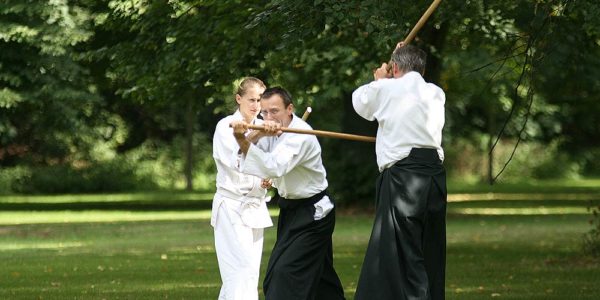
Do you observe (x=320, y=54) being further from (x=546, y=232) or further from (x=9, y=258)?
(x=546, y=232)

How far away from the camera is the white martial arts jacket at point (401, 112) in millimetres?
8570

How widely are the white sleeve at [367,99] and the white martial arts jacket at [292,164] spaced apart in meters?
0.61

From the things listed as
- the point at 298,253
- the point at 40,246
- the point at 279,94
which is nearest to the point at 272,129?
the point at 279,94

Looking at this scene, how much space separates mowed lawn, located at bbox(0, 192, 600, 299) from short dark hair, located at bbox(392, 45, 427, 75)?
4877 mm

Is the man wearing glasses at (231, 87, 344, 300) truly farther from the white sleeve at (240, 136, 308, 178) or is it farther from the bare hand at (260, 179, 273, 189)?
the bare hand at (260, 179, 273, 189)

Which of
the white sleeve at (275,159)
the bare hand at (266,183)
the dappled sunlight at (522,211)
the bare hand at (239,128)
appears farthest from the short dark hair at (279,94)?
the dappled sunlight at (522,211)

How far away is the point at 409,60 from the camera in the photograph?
877 centimetres

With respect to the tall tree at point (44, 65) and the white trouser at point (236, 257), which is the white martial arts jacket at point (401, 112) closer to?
the white trouser at point (236, 257)

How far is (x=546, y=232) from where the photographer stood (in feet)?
78.1

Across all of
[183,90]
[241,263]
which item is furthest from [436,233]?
[183,90]

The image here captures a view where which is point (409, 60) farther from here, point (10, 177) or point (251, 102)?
point (10, 177)

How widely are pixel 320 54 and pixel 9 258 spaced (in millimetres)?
5375

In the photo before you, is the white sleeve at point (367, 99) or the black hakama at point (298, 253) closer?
the white sleeve at point (367, 99)

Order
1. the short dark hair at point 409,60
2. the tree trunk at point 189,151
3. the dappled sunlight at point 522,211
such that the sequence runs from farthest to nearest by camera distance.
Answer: the tree trunk at point 189,151 < the dappled sunlight at point 522,211 < the short dark hair at point 409,60
